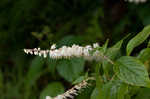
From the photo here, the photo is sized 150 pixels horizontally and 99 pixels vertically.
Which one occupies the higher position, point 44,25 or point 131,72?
point 44,25

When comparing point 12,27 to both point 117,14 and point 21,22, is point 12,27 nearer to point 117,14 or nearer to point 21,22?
point 21,22

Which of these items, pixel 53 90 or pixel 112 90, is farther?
pixel 53 90

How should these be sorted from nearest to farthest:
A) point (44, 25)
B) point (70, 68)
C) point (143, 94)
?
point (143, 94) < point (70, 68) < point (44, 25)

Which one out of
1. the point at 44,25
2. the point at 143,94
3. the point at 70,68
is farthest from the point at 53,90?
the point at 44,25

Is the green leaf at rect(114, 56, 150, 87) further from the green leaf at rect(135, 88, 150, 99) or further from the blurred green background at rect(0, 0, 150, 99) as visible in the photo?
the blurred green background at rect(0, 0, 150, 99)

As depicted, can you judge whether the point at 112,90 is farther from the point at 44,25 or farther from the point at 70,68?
the point at 44,25

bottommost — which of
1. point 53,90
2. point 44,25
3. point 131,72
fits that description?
point 53,90

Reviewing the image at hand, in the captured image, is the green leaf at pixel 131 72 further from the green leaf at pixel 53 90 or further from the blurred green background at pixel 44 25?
the blurred green background at pixel 44 25

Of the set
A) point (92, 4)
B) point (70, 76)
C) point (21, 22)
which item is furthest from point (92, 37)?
point (70, 76)

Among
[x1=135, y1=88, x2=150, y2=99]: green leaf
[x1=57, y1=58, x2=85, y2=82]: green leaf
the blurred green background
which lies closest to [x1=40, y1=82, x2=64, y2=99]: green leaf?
[x1=57, y1=58, x2=85, y2=82]: green leaf
